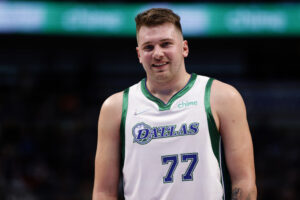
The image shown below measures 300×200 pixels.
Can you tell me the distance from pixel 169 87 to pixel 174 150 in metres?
0.46

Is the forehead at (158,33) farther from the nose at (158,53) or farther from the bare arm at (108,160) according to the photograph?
the bare arm at (108,160)

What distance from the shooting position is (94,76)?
13109 mm

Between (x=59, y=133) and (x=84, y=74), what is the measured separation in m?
2.10

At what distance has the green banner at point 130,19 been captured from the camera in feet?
34.1

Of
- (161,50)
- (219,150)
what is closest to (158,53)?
(161,50)

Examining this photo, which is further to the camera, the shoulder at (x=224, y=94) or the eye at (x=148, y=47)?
the eye at (x=148, y=47)

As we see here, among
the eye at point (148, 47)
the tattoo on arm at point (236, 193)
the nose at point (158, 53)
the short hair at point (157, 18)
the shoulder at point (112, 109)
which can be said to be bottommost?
the tattoo on arm at point (236, 193)

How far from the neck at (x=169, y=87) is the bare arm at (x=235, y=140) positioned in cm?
27

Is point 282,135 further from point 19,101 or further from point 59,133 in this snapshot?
point 19,101

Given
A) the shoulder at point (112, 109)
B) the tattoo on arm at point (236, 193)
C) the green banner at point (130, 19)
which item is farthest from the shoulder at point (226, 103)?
the green banner at point (130, 19)

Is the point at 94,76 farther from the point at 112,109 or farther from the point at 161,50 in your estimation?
the point at 161,50

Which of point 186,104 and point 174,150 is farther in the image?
point 186,104

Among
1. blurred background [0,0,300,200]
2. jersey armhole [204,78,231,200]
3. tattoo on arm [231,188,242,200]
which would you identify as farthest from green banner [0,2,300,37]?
tattoo on arm [231,188,242,200]

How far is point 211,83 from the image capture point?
3.09 m
